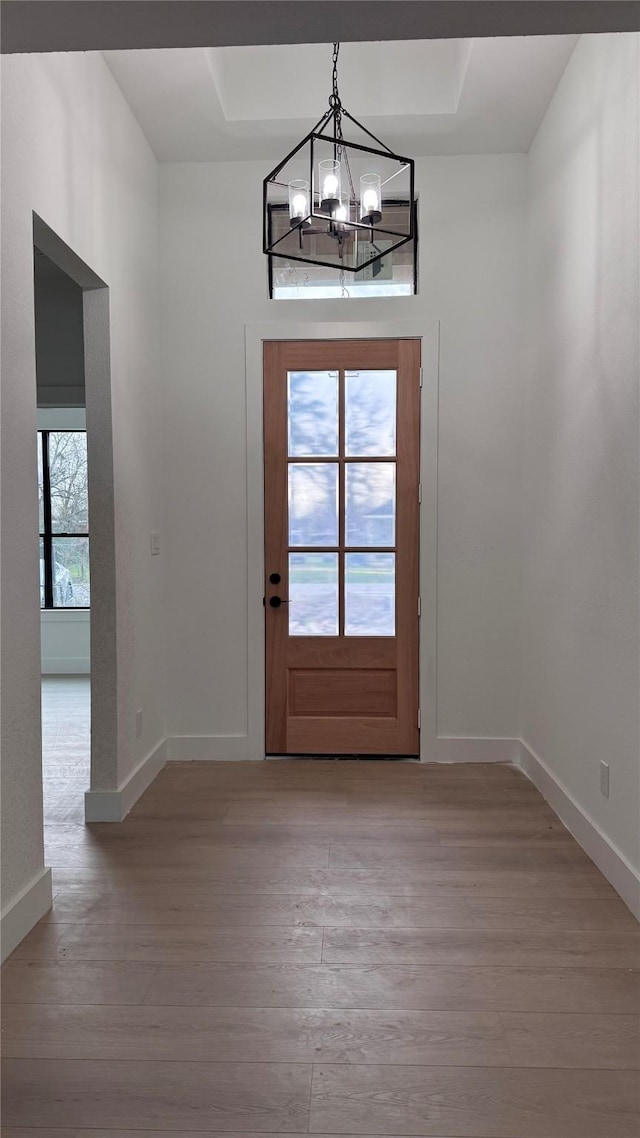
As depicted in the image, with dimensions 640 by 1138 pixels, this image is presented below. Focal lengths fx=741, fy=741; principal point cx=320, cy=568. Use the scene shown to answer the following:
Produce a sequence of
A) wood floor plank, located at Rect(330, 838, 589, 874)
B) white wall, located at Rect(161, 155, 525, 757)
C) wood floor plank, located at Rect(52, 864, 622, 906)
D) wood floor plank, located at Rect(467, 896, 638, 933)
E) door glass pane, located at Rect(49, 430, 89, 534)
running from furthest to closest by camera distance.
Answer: door glass pane, located at Rect(49, 430, 89, 534)
white wall, located at Rect(161, 155, 525, 757)
wood floor plank, located at Rect(330, 838, 589, 874)
wood floor plank, located at Rect(52, 864, 622, 906)
wood floor plank, located at Rect(467, 896, 638, 933)

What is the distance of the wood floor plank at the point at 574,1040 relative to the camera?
69.3 inches

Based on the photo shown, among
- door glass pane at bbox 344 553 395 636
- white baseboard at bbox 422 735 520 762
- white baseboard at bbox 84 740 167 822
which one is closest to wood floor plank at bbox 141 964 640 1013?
white baseboard at bbox 84 740 167 822

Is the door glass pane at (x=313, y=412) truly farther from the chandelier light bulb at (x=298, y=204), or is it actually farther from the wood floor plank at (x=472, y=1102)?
the wood floor plank at (x=472, y=1102)

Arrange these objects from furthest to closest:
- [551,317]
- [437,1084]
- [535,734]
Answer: [535,734] → [551,317] → [437,1084]

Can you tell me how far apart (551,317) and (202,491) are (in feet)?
6.53

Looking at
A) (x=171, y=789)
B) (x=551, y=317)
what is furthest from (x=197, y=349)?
(x=171, y=789)

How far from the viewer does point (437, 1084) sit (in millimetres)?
1689

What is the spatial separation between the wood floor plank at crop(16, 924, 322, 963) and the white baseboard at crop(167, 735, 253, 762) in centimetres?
176

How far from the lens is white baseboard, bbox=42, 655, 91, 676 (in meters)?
6.80

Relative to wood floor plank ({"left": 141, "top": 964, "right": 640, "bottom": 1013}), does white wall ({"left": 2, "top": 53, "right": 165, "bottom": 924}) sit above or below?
above

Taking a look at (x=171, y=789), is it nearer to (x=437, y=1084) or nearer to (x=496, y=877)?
(x=496, y=877)

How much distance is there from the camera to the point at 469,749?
13.3 ft

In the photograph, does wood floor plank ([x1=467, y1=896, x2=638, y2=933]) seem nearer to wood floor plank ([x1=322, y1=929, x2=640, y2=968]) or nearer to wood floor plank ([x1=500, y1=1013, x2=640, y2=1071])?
wood floor plank ([x1=322, y1=929, x2=640, y2=968])

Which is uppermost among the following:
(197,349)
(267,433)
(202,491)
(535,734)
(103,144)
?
(103,144)
